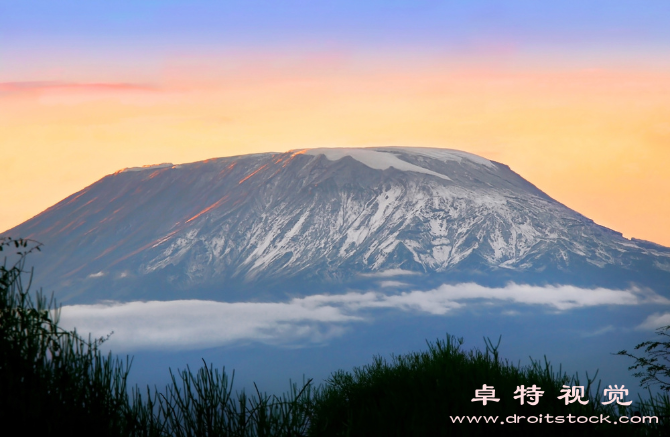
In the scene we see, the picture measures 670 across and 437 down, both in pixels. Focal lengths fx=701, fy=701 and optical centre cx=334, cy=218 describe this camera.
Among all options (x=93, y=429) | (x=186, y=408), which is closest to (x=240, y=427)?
(x=186, y=408)

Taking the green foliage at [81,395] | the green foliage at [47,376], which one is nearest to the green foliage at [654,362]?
the green foliage at [81,395]

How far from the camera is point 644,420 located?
1154cm

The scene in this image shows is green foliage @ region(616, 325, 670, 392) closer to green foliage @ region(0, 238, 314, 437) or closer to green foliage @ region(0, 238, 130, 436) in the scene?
green foliage @ region(0, 238, 314, 437)

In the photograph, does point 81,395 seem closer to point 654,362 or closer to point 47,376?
point 47,376

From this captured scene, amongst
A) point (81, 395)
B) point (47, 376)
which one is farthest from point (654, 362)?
point (47, 376)

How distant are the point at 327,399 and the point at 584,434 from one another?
13044 mm

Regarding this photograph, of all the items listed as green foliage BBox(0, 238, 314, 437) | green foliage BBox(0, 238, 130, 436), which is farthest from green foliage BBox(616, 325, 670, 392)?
green foliage BBox(0, 238, 130, 436)

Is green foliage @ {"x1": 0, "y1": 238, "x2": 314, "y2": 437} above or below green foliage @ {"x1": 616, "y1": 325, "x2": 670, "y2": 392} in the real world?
below

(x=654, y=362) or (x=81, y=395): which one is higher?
(x=654, y=362)

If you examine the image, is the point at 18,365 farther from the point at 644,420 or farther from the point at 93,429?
the point at 644,420

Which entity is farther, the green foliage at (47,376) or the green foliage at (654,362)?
the green foliage at (654,362)

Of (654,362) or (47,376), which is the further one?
(654,362)

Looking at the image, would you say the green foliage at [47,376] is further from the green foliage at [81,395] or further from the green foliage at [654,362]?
the green foliage at [654,362]

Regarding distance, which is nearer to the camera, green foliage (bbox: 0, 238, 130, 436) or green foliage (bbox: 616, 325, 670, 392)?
green foliage (bbox: 0, 238, 130, 436)
